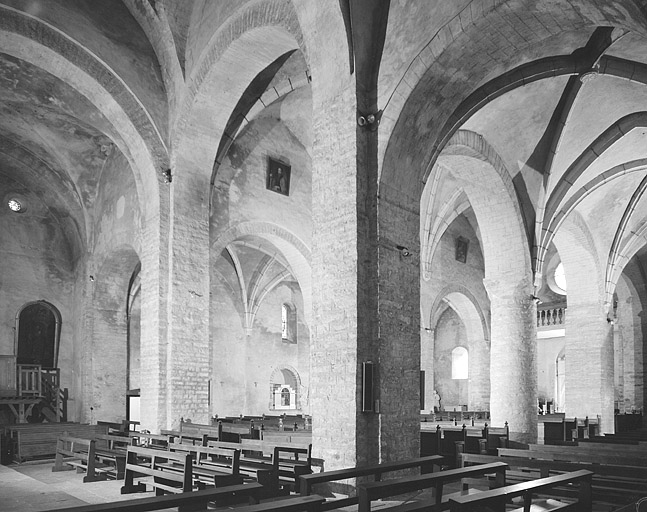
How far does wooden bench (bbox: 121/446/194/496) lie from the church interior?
1.94m

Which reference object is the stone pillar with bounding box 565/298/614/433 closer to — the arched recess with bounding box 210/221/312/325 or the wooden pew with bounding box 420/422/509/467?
the wooden pew with bounding box 420/422/509/467

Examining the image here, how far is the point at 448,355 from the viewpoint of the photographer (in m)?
31.1

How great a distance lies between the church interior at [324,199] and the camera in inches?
349

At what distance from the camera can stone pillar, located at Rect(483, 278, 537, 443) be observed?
546 inches

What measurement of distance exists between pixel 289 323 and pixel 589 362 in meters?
14.3

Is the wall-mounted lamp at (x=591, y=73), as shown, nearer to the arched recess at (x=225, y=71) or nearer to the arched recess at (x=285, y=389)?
the arched recess at (x=225, y=71)

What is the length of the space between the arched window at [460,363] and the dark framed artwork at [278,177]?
16453 millimetres

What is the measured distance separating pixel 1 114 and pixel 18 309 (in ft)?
19.7

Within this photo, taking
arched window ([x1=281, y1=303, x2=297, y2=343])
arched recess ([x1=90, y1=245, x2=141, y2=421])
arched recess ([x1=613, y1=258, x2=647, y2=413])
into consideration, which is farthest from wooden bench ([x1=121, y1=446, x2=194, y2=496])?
arched recess ([x1=613, y1=258, x2=647, y2=413])

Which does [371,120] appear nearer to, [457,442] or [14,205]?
[457,442]

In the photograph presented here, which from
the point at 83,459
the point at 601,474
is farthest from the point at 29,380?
the point at 601,474

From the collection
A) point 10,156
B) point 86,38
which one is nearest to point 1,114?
point 10,156

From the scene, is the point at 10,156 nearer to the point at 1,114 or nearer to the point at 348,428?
the point at 1,114

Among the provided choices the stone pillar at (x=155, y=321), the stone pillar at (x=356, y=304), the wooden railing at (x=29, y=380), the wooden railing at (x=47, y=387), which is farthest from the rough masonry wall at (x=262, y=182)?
the wooden railing at (x=47, y=387)
